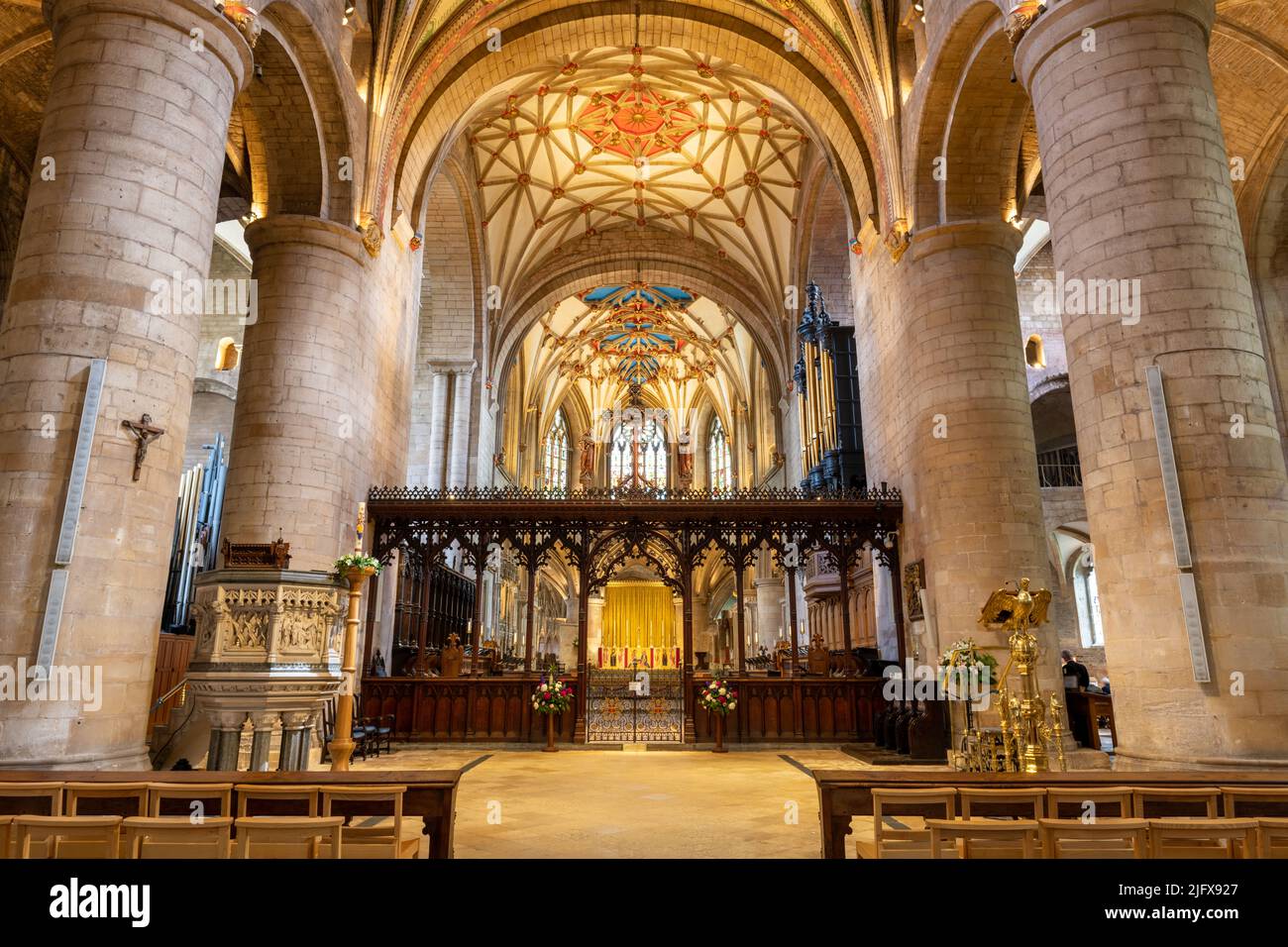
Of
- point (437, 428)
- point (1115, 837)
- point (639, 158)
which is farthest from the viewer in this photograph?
point (639, 158)

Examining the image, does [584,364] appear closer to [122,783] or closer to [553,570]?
[553,570]

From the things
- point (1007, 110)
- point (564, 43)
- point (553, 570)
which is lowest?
point (553, 570)

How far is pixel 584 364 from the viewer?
3294 centimetres

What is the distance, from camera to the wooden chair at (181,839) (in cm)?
318

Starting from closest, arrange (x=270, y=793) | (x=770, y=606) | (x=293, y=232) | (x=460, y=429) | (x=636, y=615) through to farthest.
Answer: (x=270, y=793)
(x=293, y=232)
(x=460, y=429)
(x=770, y=606)
(x=636, y=615)

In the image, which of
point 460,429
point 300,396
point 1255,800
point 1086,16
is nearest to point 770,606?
point 460,429

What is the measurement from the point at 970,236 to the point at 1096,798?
9340 mm

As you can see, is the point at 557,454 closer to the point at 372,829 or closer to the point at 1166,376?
the point at 1166,376

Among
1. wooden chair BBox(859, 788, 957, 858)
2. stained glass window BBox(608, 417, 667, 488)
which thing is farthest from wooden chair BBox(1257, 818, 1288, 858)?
stained glass window BBox(608, 417, 667, 488)

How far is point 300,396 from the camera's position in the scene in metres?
10.6

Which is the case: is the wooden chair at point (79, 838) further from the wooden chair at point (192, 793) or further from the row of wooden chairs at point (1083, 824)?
the row of wooden chairs at point (1083, 824)

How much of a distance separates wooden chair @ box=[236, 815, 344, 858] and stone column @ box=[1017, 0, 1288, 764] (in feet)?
18.6
